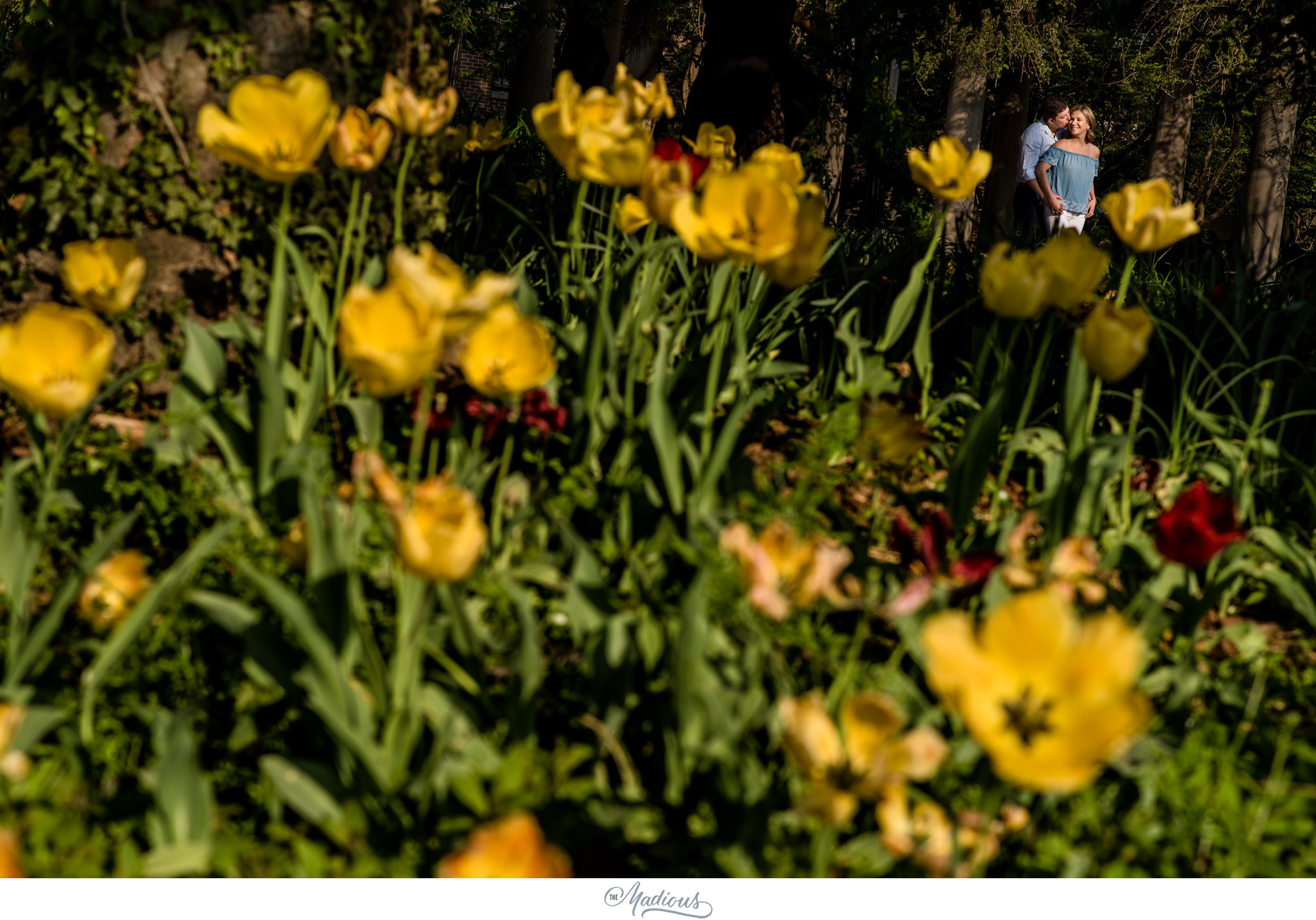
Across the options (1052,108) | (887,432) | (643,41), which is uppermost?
(643,41)

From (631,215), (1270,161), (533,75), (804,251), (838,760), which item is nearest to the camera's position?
(838,760)

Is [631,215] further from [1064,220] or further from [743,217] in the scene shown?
[1064,220]

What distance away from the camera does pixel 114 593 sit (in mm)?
1445

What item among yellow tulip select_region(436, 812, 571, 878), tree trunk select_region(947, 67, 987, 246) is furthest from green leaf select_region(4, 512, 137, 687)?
tree trunk select_region(947, 67, 987, 246)

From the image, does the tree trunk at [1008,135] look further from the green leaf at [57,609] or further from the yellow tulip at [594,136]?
the green leaf at [57,609]

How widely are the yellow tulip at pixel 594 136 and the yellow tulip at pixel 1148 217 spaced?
36.9 inches

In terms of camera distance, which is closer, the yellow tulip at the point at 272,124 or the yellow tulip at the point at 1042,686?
the yellow tulip at the point at 1042,686

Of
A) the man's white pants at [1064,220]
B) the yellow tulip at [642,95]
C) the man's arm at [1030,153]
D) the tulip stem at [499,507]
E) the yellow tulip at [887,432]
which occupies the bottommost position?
the tulip stem at [499,507]

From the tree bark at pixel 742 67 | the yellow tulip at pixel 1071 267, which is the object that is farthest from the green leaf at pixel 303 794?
the tree bark at pixel 742 67

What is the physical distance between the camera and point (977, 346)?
279 centimetres

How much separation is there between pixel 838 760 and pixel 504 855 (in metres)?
0.35

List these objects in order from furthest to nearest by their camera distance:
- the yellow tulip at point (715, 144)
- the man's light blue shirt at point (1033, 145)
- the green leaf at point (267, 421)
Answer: the man's light blue shirt at point (1033, 145), the yellow tulip at point (715, 144), the green leaf at point (267, 421)

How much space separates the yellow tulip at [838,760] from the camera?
3.37 feet

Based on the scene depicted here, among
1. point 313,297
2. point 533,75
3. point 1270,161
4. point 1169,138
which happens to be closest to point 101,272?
point 313,297
